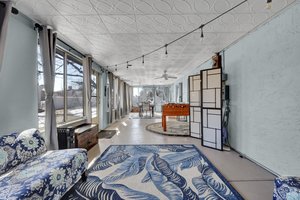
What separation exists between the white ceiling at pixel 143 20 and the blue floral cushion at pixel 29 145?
75.7 inches

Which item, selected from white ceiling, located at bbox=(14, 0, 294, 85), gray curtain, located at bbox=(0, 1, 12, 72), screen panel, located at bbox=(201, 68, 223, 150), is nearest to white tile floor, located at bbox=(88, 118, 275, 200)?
screen panel, located at bbox=(201, 68, 223, 150)

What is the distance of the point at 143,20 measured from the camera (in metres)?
2.83

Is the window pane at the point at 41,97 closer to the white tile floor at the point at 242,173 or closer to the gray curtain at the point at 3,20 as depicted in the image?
the gray curtain at the point at 3,20

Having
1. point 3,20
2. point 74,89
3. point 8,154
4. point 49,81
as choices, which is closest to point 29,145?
point 8,154

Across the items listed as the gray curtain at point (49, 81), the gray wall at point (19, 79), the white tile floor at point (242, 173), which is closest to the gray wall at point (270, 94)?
the white tile floor at point (242, 173)

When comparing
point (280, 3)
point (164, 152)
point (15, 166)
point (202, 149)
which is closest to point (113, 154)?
point (164, 152)

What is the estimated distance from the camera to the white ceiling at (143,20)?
2.35 metres

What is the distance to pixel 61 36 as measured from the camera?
3615 mm

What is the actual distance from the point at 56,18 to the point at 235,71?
3991 millimetres

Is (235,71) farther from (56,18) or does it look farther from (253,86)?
(56,18)

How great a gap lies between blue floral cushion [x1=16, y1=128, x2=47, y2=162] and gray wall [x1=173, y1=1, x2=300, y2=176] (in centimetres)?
376

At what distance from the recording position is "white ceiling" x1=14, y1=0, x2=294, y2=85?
7.71ft

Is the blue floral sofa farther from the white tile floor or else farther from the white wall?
the white wall

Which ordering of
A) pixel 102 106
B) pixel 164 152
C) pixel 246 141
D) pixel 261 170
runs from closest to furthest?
pixel 261 170, pixel 246 141, pixel 164 152, pixel 102 106
